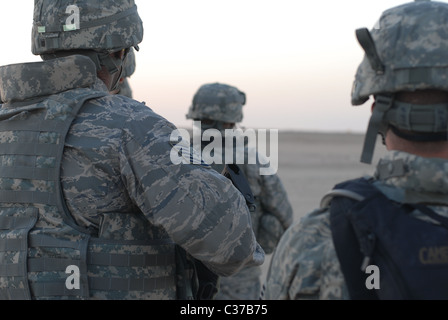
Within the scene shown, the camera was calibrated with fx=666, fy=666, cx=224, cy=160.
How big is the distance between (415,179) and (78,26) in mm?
1746

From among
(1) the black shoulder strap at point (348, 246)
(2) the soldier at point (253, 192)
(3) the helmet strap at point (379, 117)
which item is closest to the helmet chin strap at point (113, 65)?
(3) the helmet strap at point (379, 117)

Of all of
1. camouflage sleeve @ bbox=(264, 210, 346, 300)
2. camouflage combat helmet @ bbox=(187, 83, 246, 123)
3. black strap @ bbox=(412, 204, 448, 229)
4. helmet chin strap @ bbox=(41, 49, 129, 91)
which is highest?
helmet chin strap @ bbox=(41, 49, 129, 91)

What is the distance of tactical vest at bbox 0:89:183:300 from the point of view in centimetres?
272

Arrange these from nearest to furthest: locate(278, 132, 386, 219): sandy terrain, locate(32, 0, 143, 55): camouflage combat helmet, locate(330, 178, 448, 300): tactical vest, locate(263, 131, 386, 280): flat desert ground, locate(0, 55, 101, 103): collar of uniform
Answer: locate(330, 178, 448, 300): tactical vest
locate(0, 55, 101, 103): collar of uniform
locate(32, 0, 143, 55): camouflage combat helmet
locate(263, 131, 386, 280): flat desert ground
locate(278, 132, 386, 219): sandy terrain

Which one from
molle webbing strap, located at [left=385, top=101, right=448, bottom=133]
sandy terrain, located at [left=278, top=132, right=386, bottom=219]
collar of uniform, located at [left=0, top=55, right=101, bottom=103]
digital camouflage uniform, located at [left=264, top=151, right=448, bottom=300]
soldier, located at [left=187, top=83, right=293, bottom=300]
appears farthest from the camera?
sandy terrain, located at [left=278, top=132, right=386, bottom=219]

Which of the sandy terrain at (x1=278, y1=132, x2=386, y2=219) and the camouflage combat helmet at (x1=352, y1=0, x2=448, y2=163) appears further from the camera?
the sandy terrain at (x1=278, y1=132, x2=386, y2=219)

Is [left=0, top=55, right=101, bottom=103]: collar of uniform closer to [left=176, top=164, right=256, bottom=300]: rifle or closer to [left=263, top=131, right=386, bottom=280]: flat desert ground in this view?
[left=176, top=164, right=256, bottom=300]: rifle

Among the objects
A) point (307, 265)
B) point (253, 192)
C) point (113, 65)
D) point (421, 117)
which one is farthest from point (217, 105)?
point (307, 265)

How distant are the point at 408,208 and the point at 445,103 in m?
0.38

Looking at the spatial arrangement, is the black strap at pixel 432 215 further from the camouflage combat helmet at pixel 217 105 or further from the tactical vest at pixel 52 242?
the camouflage combat helmet at pixel 217 105

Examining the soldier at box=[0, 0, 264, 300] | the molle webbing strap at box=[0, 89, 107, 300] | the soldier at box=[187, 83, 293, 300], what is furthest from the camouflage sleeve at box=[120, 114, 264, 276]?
the soldier at box=[187, 83, 293, 300]

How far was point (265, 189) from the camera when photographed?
5.62m

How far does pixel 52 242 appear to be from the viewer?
271 cm

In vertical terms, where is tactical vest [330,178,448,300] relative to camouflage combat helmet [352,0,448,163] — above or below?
below
